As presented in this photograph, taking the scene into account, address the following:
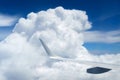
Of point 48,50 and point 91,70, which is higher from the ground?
point 48,50

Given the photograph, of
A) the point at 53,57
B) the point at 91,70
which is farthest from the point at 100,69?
the point at 53,57

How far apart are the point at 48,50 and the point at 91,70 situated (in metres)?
14.5

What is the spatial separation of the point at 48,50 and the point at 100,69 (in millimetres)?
15311

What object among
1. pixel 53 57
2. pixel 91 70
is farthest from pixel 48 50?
pixel 91 70

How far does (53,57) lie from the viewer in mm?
28172

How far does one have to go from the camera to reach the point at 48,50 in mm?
28641

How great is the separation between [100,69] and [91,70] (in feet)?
3.06

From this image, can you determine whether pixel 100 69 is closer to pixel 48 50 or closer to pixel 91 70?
pixel 91 70

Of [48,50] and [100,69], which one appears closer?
[100,69]

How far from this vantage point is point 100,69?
14195mm

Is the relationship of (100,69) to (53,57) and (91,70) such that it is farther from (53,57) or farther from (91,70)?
(53,57)

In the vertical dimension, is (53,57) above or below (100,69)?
above

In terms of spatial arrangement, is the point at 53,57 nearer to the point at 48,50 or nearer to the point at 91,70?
the point at 48,50

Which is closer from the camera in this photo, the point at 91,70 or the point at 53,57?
the point at 91,70
